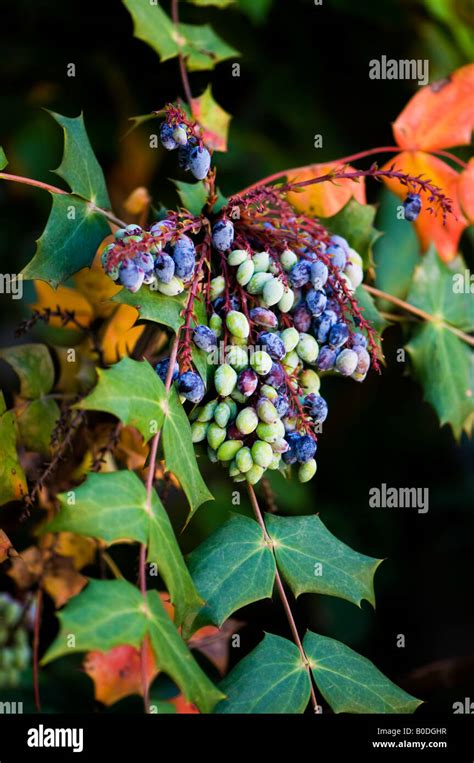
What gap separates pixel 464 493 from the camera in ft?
8.05

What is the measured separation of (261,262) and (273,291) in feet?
0.14

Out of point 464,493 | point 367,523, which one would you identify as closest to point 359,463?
point 367,523

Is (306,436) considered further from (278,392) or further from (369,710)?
(369,710)

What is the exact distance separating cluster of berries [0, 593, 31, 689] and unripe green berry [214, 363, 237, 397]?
0.59m

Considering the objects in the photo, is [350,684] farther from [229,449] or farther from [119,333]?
[119,333]

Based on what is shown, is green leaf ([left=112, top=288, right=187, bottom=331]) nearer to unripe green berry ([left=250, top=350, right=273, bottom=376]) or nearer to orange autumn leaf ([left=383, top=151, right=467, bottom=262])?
unripe green berry ([left=250, top=350, right=273, bottom=376])

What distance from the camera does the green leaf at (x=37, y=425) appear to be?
105 cm

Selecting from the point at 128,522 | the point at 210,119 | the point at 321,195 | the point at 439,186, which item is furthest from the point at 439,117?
the point at 128,522

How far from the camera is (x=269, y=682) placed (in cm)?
79

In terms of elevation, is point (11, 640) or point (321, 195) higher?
point (321, 195)

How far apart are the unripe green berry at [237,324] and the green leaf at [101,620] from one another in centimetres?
27

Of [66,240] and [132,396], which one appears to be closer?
[132,396]

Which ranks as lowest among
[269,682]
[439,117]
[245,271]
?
[269,682]

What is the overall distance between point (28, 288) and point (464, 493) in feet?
4.76
